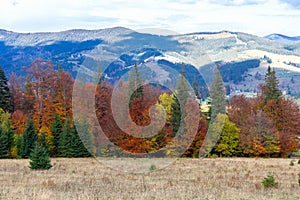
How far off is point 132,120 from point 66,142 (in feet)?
59.7

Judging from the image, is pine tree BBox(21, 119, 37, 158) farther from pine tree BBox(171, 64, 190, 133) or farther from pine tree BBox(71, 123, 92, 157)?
pine tree BBox(171, 64, 190, 133)

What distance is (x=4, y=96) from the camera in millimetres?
60875

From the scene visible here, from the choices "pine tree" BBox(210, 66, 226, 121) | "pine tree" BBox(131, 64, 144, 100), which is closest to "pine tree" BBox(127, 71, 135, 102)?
"pine tree" BBox(131, 64, 144, 100)

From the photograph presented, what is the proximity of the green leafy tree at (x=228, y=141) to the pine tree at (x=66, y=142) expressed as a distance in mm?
18727

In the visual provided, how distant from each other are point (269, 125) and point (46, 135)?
95.2 feet

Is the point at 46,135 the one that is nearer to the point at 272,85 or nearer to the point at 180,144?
the point at 180,144

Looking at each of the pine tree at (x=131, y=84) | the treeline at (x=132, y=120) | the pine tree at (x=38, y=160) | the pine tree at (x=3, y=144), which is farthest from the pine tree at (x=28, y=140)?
the pine tree at (x=38, y=160)

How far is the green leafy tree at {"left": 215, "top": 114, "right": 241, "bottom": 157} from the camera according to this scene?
174ft

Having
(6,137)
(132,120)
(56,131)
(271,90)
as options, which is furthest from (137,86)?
(271,90)

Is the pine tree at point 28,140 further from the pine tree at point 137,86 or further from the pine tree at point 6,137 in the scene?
the pine tree at point 137,86

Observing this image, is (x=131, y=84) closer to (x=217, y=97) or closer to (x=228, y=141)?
(x=217, y=97)

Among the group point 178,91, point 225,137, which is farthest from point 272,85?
point 178,91

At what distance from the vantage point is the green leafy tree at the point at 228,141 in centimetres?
5300

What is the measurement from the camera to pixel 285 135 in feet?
183
